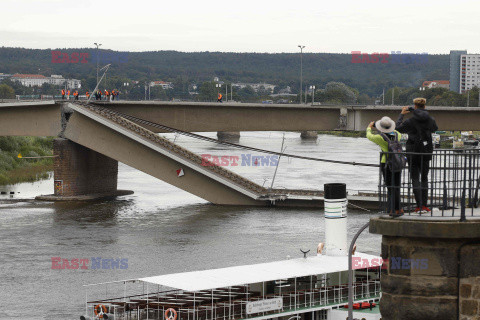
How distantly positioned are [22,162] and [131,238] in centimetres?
4043

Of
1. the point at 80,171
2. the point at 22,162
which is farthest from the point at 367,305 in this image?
the point at 22,162

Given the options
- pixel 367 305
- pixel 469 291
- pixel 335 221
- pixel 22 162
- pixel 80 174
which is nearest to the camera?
pixel 469 291

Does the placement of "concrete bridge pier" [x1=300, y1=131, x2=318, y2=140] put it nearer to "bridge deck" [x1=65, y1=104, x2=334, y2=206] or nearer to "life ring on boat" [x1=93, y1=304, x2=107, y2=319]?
"bridge deck" [x1=65, y1=104, x2=334, y2=206]

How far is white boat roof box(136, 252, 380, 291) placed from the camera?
21.5m

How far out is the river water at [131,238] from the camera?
29948 millimetres

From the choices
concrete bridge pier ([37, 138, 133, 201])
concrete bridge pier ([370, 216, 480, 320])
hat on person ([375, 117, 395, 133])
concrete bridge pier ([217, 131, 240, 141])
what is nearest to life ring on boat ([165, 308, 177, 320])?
hat on person ([375, 117, 395, 133])

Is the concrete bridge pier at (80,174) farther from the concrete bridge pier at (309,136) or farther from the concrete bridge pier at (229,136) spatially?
the concrete bridge pier at (309,136)

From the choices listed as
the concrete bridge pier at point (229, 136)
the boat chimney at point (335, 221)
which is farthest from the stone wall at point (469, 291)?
the concrete bridge pier at point (229, 136)

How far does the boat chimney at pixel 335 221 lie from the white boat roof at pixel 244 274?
1.76 metres

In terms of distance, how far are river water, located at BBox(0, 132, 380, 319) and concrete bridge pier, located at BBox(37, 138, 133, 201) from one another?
1633 mm

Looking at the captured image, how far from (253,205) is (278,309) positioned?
102 feet

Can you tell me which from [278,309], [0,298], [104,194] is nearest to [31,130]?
[104,194]

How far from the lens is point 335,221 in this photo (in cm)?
2841

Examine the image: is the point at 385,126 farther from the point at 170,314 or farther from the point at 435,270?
the point at 170,314
